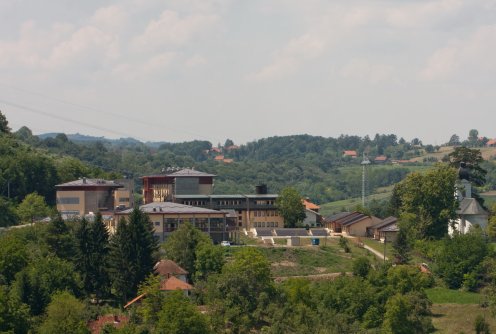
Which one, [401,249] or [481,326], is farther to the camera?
[401,249]

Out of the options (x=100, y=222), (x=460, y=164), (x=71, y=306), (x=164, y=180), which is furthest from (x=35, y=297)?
(x=460, y=164)

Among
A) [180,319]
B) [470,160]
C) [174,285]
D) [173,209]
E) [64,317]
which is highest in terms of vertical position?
[470,160]

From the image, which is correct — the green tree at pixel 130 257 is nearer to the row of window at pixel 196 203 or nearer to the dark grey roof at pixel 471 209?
the row of window at pixel 196 203

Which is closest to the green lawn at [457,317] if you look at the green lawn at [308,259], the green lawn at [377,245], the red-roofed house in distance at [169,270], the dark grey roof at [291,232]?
the green lawn at [308,259]

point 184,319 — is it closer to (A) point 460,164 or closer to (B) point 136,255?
(B) point 136,255

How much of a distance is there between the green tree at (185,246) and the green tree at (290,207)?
733 inches

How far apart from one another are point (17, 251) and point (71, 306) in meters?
10.4

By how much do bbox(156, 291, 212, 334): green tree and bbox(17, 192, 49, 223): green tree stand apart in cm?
3637

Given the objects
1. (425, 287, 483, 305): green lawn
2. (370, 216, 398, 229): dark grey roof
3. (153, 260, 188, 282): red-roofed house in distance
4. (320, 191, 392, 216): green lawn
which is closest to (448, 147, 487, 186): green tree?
(370, 216, 398, 229): dark grey roof

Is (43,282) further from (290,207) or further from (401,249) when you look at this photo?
(290,207)

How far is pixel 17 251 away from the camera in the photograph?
2785 inches

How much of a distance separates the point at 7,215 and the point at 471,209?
4140 cm

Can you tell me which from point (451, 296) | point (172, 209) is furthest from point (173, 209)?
point (451, 296)

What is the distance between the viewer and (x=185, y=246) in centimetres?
7756
